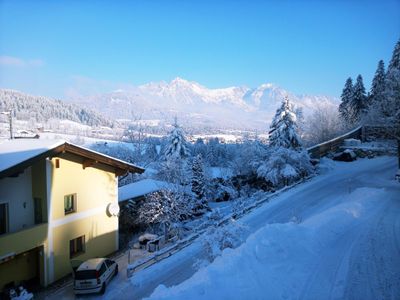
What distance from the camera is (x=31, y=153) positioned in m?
13.4

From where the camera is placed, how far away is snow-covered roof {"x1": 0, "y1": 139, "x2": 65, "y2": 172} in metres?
12.6

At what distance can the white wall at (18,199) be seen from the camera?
1324cm

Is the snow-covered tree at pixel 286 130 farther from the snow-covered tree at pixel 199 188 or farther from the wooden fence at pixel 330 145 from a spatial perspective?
the snow-covered tree at pixel 199 188

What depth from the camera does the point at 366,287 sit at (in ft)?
26.4

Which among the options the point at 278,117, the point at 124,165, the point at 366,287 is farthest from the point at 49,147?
the point at 278,117

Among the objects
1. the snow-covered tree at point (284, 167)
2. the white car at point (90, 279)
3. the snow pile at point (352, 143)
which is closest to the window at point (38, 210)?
the white car at point (90, 279)

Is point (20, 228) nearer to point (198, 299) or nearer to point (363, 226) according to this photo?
point (198, 299)

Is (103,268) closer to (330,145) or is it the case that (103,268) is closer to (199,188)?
(199,188)

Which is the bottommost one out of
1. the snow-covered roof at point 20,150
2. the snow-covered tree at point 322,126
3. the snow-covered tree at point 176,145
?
the snow-covered tree at point 176,145

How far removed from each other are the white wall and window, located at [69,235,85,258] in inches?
98.3

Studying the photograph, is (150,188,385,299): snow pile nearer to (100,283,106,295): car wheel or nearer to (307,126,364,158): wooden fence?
(100,283,106,295): car wheel

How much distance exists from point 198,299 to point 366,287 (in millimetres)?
4218

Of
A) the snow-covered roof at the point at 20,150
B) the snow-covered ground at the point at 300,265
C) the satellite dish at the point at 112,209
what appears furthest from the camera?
the satellite dish at the point at 112,209

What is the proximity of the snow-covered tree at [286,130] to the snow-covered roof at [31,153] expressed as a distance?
21.6 meters
